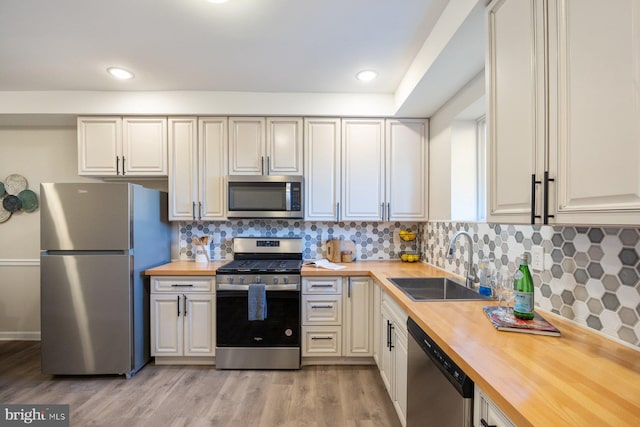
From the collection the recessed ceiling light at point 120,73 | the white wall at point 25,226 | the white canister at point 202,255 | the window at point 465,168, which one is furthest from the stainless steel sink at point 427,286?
the white wall at point 25,226

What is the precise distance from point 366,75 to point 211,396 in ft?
9.01

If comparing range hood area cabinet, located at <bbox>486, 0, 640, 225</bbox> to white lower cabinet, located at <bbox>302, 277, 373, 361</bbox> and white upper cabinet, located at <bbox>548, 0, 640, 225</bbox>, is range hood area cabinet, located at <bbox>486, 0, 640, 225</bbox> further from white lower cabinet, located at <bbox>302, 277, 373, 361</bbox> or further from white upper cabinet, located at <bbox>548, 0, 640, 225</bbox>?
white lower cabinet, located at <bbox>302, 277, 373, 361</bbox>

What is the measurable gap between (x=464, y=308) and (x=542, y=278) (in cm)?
38

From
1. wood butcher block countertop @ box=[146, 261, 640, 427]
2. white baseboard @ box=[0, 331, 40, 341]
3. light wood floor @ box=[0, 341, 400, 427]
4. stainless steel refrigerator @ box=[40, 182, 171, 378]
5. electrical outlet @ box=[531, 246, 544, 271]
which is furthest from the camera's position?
white baseboard @ box=[0, 331, 40, 341]

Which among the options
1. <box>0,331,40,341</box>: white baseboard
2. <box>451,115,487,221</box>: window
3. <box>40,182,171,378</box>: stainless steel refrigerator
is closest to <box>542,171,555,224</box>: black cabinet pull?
<box>451,115,487,221</box>: window

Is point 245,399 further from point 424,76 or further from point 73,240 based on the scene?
point 424,76

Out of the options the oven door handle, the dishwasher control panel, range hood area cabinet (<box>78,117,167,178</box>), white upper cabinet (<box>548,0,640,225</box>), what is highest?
range hood area cabinet (<box>78,117,167,178</box>)

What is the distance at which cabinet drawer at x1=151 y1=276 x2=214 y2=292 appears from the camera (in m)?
2.51

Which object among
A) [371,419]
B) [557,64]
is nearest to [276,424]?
[371,419]

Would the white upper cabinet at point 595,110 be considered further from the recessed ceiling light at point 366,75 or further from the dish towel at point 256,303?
the dish towel at point 256,303

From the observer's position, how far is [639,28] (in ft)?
2.20

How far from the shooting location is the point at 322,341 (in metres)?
2.53

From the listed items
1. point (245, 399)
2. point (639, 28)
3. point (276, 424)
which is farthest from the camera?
point (245, 399)

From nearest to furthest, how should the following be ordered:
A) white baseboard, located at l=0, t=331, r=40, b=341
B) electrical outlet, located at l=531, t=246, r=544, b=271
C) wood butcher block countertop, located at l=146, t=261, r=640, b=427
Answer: wood butcher block countertop, located at l=146, t=261, r=640, b=427 < electrical outlet, located at l=531, t=246, r=544, b=271 < white baseboard, located at l=0, t=331, r=40, b=341
